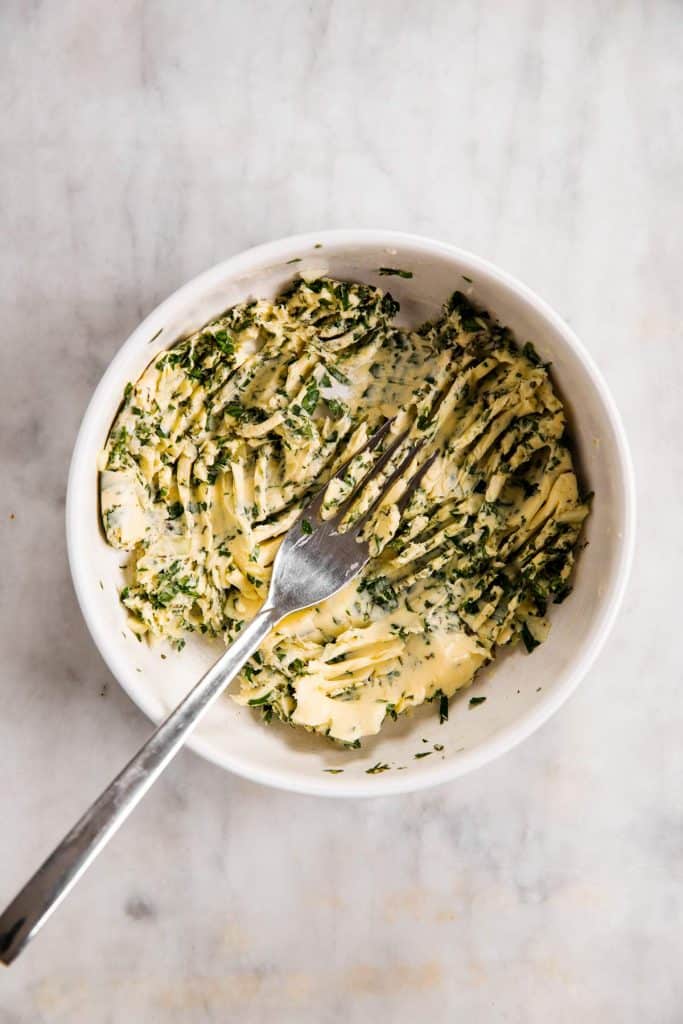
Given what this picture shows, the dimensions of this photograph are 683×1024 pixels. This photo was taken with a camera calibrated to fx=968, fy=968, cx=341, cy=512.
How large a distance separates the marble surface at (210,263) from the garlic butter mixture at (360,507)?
0.22m

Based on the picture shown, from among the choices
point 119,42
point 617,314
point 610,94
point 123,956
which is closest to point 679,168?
point 610,94

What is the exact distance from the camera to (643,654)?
5.39ft

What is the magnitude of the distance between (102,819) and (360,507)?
0.59 m

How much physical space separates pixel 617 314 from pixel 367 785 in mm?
887

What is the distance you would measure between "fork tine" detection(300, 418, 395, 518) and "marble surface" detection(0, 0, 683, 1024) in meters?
0.38

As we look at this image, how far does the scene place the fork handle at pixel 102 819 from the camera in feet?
3.62

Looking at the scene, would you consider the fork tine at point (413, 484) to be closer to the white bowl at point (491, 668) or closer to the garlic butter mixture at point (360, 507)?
the garlic butter mixture at point (360, 507)

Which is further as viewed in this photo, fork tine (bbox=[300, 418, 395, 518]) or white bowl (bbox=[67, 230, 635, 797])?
fork tine (bbox=[300, 418, 395, 518])

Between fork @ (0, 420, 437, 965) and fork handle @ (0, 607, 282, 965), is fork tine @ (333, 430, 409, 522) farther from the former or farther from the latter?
fork handle @ (0, 607, 282, 965)

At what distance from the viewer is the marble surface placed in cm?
162

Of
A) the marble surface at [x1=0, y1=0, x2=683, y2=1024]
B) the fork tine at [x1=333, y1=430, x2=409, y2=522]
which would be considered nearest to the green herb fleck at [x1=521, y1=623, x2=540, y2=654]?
the marble surface at [x1=0, y1=0, x2=683, y2=1024]

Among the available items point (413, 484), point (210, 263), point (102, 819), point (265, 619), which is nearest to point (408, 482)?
point (413, 484)

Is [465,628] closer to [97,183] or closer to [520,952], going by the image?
[520,952]

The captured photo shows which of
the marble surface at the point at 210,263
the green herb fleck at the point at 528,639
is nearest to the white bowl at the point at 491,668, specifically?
the green herb fleck at the point at 528,639
